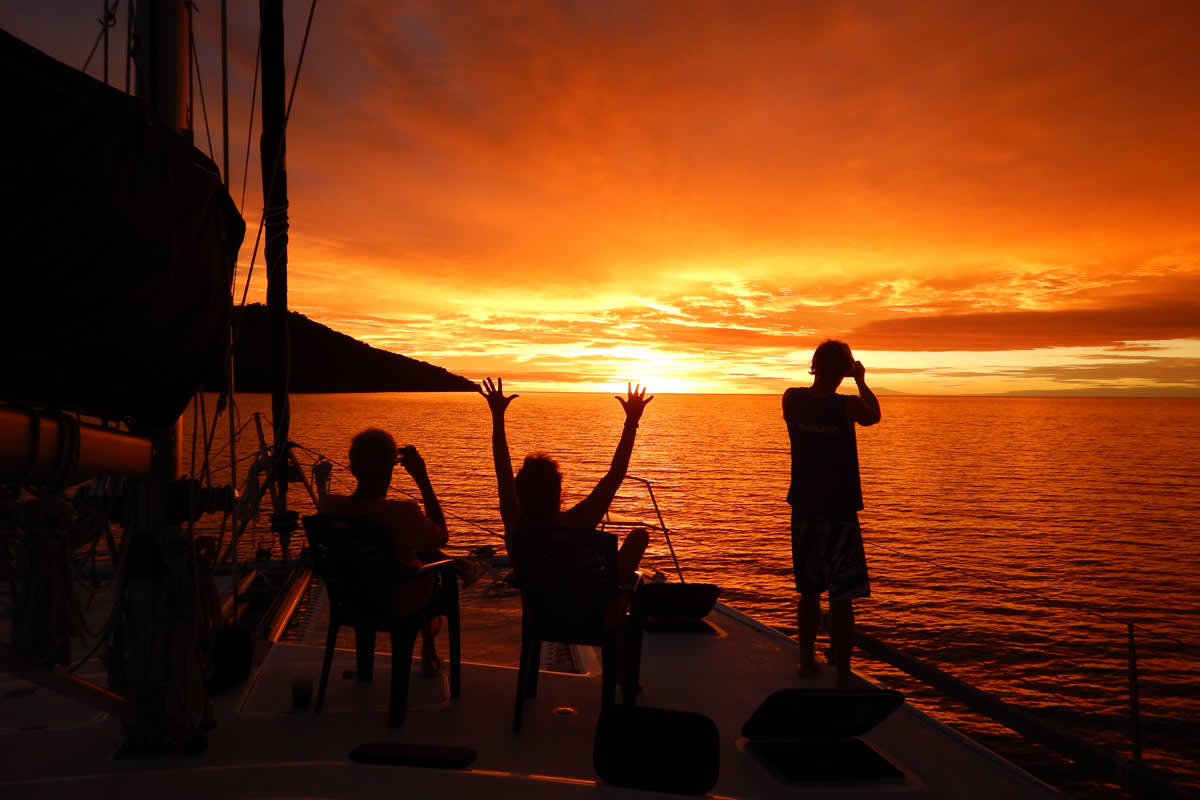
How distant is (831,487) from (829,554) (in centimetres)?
40

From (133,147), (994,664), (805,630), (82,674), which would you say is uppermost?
(133,147)

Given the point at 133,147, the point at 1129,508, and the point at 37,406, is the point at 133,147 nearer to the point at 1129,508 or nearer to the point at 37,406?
the point at 37,406

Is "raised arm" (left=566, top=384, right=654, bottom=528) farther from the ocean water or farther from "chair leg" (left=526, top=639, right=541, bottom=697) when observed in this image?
the ocean water

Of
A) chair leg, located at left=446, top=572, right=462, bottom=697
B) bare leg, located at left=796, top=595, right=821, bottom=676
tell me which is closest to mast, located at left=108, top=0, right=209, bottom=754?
chair leg, located at left=446, top=572, right=462, bottom=697

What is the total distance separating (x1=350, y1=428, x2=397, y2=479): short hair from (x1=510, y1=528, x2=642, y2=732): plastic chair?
2.60ft

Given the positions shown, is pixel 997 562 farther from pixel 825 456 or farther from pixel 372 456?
pixel 372 456

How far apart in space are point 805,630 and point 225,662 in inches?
137

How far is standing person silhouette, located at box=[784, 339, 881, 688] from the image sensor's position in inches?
172

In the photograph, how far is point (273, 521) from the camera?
812cm

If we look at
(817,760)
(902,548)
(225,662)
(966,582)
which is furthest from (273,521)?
(902,548)

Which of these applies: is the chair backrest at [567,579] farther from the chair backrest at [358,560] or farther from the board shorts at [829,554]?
the board shorts at [829,554]

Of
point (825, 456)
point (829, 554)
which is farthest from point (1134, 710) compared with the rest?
point (825, 456)

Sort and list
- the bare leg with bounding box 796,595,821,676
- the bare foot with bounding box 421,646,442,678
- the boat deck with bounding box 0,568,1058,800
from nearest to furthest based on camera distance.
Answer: the boat deck with bounding box 0,568,1058,800
the bare foot with bounding box 421,646,442,678
the bare leg with bounding box 796,595,821,676

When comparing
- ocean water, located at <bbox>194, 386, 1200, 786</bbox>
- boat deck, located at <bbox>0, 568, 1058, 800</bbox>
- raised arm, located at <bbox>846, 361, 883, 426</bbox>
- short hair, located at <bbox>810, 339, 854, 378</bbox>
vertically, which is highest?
short hair, located at <bbox>810, 339, 854, 378</bbox>
